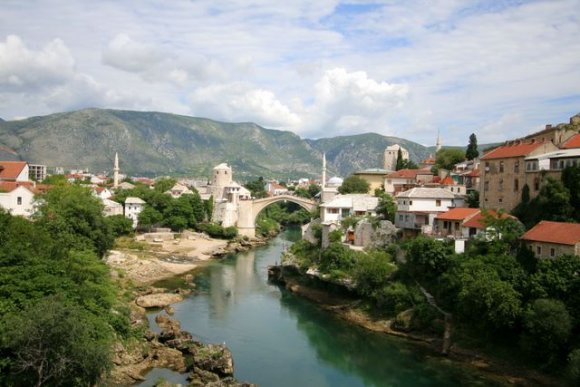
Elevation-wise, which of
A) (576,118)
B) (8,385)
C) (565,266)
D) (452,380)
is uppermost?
(576,118)

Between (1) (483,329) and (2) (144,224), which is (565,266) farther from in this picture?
(2) (144,224)

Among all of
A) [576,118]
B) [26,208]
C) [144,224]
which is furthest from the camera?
[144,224]

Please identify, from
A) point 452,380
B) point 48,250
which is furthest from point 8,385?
point 452,380

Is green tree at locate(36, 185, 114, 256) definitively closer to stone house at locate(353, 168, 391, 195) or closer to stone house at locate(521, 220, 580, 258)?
stone house at locate(521, 220, 580, 258)

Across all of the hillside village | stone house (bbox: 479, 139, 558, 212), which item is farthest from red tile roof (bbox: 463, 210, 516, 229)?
stone house (bbox: 479, 139, 558, 212)

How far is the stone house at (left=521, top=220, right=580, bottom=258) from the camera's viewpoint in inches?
925

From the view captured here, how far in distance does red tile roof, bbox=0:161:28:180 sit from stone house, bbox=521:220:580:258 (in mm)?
41381

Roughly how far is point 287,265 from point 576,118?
23043 millimetres

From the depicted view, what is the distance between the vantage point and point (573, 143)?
3066 centimetres

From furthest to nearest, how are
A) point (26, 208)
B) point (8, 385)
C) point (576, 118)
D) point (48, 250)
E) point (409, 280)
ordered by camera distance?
point (26, 208) < point (576, 118) < point (409, 280) < point (48, 250) < point (8, 385)

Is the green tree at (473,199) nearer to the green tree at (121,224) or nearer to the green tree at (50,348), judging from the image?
the green tree at (50,348)

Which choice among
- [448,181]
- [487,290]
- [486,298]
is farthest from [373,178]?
[486,298]

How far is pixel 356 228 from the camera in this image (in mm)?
37875

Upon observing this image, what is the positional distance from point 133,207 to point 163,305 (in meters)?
32.7
